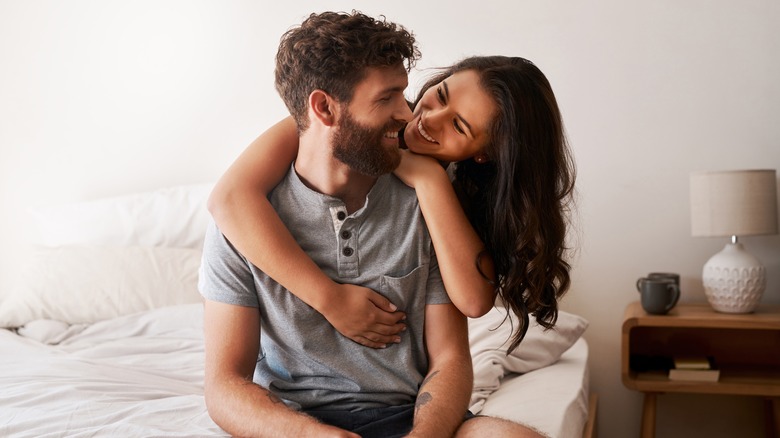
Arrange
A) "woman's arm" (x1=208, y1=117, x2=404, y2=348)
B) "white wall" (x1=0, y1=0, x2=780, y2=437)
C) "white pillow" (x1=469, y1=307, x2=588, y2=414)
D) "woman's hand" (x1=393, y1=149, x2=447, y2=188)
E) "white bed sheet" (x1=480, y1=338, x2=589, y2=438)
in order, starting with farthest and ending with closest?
"white wall" (x1=0, y1=0, x2=780, y2=437) < "white pillow" (x1=469, y1=307, x2=588, y2=414) < "white bed sheet" (x1=480, y1=338, x2=589, y2=438) < "woman's hand" (x1=393, y1=149, x2=447, y2=188) < "woman's arm" (x1=208, y1=117, x2=404, y2=348)

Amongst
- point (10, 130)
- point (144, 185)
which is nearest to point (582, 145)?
point (144, 185)

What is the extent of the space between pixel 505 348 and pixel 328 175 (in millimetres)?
815

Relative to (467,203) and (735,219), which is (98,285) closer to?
(467,203)

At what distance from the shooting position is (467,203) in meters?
1.55

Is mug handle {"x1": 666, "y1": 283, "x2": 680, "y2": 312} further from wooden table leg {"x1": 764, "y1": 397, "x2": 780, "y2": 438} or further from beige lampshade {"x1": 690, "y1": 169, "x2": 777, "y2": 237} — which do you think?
wooden table leg {"x1": 764, "y1": 397, "x2": 780, "y2": 438}

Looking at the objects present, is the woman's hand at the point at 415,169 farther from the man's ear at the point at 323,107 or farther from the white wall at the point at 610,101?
the white wall at the point at 610,101

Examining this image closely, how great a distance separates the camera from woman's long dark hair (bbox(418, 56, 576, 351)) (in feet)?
4.62

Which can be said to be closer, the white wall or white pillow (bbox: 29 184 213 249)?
the white wall

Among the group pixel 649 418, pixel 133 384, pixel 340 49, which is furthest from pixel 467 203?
pixel 649 418

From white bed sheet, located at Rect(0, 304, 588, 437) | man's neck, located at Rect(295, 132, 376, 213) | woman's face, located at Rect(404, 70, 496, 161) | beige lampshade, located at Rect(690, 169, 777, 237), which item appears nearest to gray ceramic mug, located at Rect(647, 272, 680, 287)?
beige lampshade, located at Rect(690, 169, 777, 237)

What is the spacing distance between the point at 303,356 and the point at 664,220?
1.63m

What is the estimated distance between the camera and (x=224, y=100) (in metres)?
3.05

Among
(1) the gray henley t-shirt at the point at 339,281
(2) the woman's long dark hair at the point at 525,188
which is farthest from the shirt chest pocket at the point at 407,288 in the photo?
(2) the woman's long dark hair at the point at 525,188

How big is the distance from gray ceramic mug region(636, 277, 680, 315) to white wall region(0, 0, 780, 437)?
0.93 feet
